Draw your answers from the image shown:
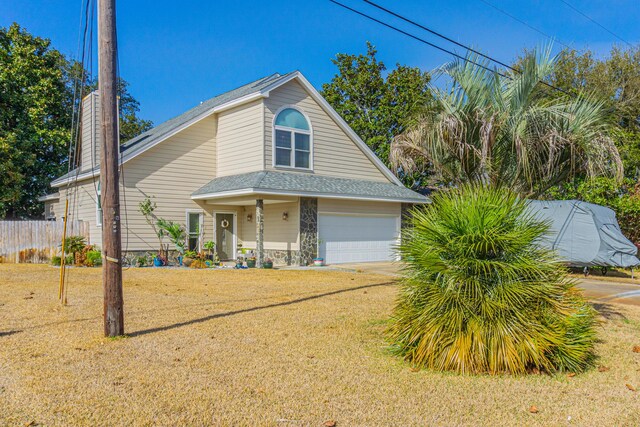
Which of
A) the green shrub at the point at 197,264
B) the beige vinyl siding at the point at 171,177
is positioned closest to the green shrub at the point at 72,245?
the beige vinyl siding at the point at 171,177

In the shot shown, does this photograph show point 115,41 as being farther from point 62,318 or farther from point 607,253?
point 607,253

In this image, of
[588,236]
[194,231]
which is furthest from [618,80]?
[194,231]

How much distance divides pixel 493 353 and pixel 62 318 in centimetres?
646

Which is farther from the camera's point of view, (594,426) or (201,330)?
(201,330)

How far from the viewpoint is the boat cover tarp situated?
13969 mm

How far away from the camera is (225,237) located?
19.4 meters

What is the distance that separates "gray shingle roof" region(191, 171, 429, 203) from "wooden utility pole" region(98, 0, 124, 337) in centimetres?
877

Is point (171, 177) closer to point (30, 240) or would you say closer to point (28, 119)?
point (30, 240)

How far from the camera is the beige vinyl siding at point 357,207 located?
1795cm

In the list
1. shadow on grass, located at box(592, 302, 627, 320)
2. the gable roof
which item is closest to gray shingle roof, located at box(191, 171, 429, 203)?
the gable roof

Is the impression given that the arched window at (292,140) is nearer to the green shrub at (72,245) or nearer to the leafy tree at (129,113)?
the green shrub at (72,245)

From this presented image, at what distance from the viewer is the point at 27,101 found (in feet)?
79.7

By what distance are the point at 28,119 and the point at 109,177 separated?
22108mm

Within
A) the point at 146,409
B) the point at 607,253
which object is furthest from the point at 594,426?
the point at 607,253
